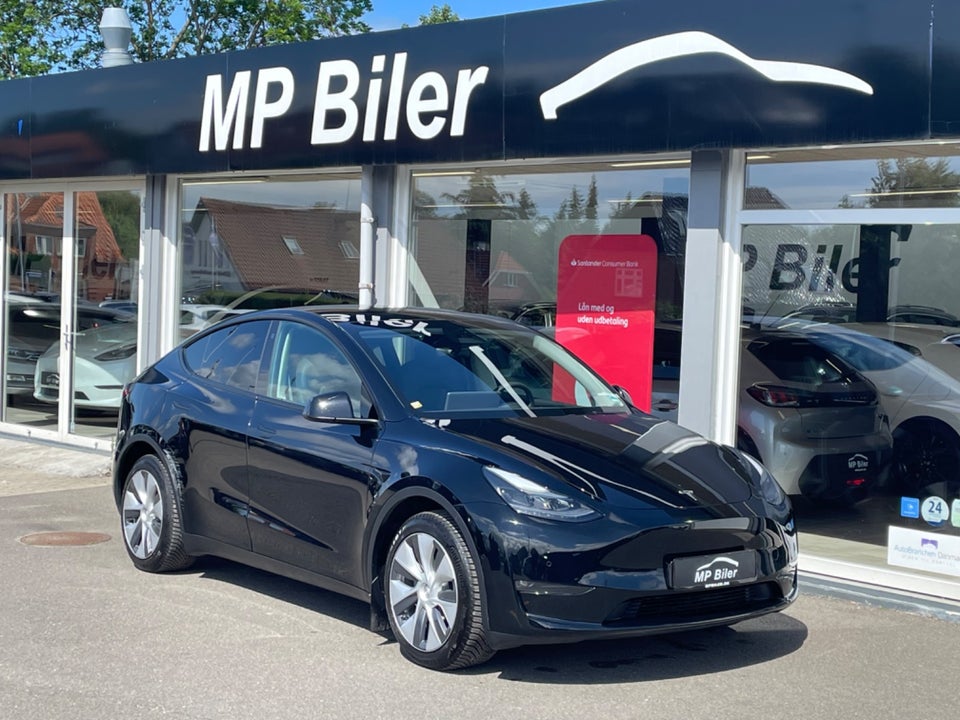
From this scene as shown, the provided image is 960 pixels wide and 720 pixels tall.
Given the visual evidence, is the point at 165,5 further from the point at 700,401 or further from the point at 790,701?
the point at 790,701

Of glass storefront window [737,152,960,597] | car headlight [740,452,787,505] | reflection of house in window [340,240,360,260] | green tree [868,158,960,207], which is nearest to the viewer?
car headlight [740,452,787,505]

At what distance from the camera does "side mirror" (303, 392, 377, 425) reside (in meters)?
5.68

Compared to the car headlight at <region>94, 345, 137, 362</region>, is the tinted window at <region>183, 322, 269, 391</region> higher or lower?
higher

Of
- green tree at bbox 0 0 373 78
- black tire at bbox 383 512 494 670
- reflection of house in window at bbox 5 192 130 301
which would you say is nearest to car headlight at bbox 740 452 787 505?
black tire at bbox 383 512 494 670

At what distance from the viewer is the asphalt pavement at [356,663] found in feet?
16.0

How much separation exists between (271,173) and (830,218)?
5339 millimetres

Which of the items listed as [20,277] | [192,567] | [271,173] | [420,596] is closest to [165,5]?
[20,277]

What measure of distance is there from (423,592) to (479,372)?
4.44 ft

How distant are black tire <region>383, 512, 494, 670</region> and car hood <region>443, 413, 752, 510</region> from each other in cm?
48

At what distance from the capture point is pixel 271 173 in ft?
35.8

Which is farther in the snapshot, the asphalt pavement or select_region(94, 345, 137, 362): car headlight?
select_region(94, 345, 137, 362): car headlight

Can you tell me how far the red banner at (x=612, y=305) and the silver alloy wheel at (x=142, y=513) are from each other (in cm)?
329

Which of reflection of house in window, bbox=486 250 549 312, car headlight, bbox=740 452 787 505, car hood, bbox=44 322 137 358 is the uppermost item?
reflection of house in window, bbox=486 250 549 312

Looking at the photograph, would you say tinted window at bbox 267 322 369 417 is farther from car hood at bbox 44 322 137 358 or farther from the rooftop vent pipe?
the rooftop vent pipe
